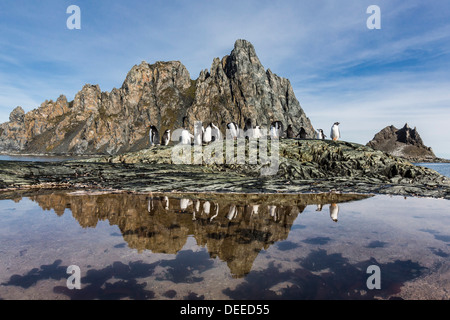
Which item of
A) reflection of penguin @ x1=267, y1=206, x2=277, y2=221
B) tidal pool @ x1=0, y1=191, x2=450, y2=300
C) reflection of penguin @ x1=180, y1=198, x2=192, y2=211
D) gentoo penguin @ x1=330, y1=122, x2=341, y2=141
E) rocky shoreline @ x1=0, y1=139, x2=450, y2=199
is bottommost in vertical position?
tidal pool @ x1=0, y1=191, x2=450, y2=300

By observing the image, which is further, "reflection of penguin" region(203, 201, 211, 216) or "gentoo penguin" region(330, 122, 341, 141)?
"gentoo penguin" region(330, 122, 341, 141)

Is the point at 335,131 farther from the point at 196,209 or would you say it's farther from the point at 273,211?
the point at 196,209

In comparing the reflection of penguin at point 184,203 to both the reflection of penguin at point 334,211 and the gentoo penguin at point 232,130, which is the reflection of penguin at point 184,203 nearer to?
the reflection of penguin at point 334,211

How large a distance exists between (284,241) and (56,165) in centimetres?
1667

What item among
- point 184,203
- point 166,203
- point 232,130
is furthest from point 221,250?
Result: point 232,130

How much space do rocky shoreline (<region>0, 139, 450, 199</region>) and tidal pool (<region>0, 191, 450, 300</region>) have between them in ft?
11.7

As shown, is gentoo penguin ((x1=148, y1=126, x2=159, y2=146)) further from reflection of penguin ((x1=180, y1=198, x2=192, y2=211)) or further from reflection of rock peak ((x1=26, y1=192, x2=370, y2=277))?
reflection of penguin ((x1=180, y1=198, x2=192, y2=211))

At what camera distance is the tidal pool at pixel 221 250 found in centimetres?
320

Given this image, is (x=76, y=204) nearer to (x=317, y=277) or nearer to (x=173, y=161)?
(x=317, y=277)

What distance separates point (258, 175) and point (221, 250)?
14.5m

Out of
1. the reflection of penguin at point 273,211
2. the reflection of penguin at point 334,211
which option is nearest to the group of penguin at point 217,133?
the reflection of penguin at point 273,211

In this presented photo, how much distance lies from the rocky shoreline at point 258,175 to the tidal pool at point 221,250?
11.7ft

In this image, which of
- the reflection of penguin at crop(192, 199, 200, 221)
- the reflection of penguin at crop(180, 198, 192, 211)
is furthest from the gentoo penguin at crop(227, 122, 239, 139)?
the reflection of penguin at crop(192, 199, 200, 221)

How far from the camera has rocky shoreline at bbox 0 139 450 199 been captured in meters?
11.8
